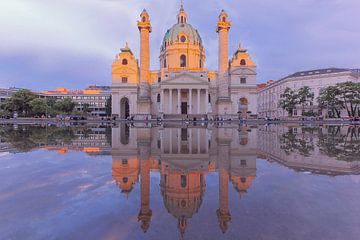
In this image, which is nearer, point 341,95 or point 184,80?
point 184,80

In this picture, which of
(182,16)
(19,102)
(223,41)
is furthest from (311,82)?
(19,102)

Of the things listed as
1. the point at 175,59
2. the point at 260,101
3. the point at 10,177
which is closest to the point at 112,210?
the point at 10,177

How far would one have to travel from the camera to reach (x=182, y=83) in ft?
221

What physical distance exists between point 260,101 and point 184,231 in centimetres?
11752

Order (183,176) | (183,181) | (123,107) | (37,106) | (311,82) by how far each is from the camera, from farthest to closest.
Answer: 1. (311,82)
2. (37,106)
3. (123,107)
4. (183,176)
5. (183,181)

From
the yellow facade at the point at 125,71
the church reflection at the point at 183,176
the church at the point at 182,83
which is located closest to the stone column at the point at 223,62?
the church at the point at 182,83

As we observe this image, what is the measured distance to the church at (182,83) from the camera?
67.6 meters

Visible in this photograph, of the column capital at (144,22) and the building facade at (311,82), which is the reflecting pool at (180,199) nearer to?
the column capital at (144,22)

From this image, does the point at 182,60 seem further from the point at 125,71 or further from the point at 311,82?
the point at 311,82

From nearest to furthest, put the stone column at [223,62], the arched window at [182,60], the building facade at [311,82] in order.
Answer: the stone column at [223,62]
the arched window at [182,60]
the building facade at [311,82]

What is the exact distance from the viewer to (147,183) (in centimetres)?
616

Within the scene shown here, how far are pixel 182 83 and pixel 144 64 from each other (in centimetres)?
1092

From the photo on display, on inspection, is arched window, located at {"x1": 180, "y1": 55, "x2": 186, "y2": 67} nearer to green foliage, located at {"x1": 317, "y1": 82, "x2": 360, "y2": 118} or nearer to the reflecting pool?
green foliage, located at {"x1": 317, "y1": 82, "x2": 360, "y2": 118}

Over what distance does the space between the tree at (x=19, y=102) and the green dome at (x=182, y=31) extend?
1897 inches
